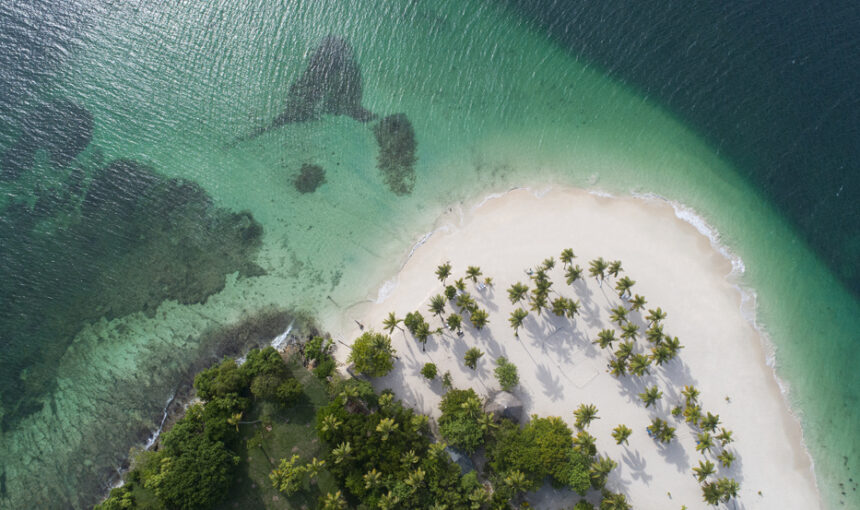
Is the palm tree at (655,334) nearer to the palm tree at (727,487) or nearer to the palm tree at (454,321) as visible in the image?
the palm tree at (727,487)

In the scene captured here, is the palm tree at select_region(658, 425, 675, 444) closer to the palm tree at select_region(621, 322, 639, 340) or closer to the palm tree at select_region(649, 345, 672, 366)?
the palm tree at select_region(649, 345, 672, 366)

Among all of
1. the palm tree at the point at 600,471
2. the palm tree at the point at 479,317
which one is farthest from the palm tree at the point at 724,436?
the palm tree at the point at 479,317

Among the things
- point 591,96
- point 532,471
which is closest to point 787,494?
point 532,471

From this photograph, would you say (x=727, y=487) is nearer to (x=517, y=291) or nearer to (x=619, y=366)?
(x=619, y=366)

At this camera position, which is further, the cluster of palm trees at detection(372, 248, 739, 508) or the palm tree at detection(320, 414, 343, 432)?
the cluster of palm trees at detection(372, 248, 739, 508)

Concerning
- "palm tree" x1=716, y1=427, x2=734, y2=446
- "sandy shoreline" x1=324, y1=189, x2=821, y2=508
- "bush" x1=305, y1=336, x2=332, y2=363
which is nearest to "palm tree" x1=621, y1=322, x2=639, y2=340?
"sandy shoreline" x1=324, y1=189, x2=821, y2=508

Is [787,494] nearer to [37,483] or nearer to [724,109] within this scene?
[724,109]

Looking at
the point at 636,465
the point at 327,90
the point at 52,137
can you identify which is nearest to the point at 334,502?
the point at 636,465
